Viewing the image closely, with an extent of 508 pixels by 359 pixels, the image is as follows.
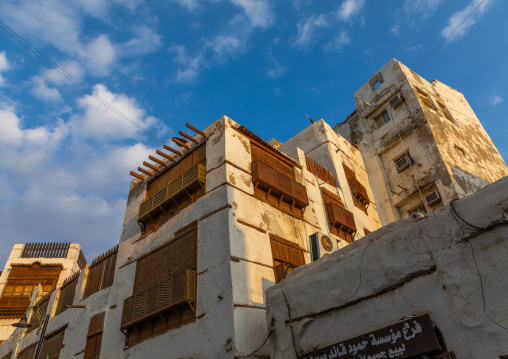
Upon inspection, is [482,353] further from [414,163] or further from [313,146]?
[313,146]

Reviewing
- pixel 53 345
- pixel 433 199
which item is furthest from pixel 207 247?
pixel 53 345

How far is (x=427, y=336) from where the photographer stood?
242 inches

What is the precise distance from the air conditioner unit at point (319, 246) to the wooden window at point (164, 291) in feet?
13.1

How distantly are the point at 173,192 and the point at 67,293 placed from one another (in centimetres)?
978

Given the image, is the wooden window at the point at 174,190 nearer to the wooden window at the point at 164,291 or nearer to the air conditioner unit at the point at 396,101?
the wooden window at the point at 164,291

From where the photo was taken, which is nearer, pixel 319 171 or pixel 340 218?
pixel 340 218

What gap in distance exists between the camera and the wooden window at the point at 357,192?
19.7 meters

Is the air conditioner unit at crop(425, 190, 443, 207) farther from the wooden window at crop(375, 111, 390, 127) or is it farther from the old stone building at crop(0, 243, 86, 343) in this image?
the old stone building at crop(0, 243, 86, 343)

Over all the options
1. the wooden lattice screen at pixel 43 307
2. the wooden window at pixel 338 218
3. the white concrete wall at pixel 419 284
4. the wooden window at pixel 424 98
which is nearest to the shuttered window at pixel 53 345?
the wooden lattice screen at pixel 43 307

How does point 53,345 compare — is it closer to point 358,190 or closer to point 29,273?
point 29,273

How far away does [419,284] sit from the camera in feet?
22.0

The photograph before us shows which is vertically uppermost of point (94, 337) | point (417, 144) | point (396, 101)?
point (396, 101)

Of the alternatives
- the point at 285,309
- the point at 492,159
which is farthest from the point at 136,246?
the point at 492,159

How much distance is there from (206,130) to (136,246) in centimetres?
588
